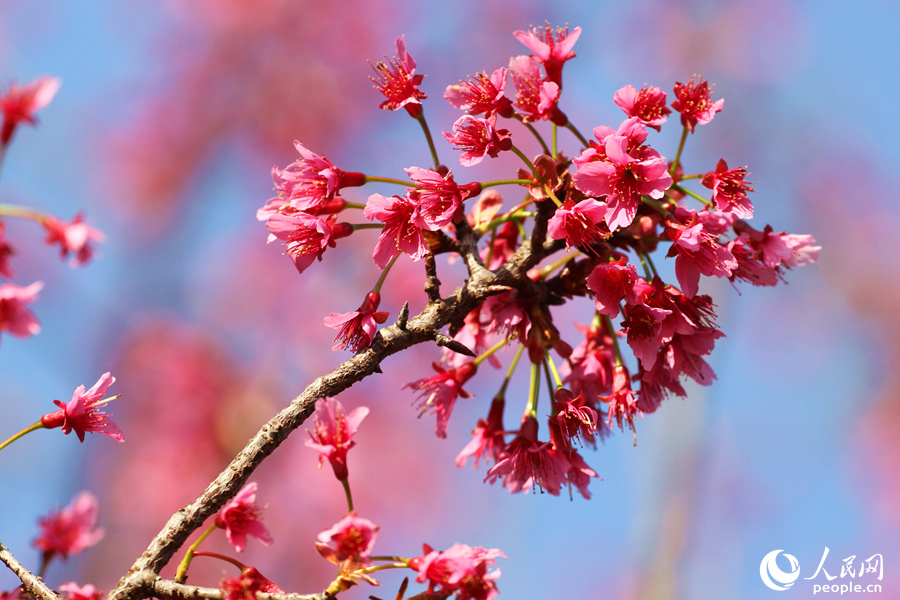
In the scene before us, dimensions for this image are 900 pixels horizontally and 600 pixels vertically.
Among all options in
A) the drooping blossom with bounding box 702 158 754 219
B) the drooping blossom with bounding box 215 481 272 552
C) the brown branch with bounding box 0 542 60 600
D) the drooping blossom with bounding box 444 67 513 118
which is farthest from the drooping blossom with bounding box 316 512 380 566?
the drooping blossom with bounding box 702 158 754 219

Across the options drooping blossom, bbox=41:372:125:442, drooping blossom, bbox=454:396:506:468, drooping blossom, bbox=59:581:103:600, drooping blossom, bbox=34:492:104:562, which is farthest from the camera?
drooping blossom, bbox=454:396:506:468

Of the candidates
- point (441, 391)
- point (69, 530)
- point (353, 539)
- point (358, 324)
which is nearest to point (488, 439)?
point (441, 391)

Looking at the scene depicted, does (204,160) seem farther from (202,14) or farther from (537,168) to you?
(537,168)

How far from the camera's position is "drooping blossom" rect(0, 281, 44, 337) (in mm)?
1768

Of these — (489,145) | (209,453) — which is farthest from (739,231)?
(209,453)

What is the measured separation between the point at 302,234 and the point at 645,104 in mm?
1277

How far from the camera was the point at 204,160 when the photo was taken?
884cm

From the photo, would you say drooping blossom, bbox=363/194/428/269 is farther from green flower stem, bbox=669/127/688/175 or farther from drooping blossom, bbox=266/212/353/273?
green flower stem, bbox=669/127/688/175

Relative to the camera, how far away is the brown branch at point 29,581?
69.6 inches

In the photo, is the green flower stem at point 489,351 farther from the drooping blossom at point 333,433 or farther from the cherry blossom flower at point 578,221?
the drooping blossom at point 333,433

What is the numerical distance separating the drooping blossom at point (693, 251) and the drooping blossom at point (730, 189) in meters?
0.13

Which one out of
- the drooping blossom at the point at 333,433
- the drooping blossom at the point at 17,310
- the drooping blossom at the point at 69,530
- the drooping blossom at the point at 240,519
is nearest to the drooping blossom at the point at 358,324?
the drooping blossom at the point at 333,433

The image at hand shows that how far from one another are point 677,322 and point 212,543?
24.1 ft

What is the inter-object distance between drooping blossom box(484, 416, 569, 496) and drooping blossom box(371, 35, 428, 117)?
50.9 inches
